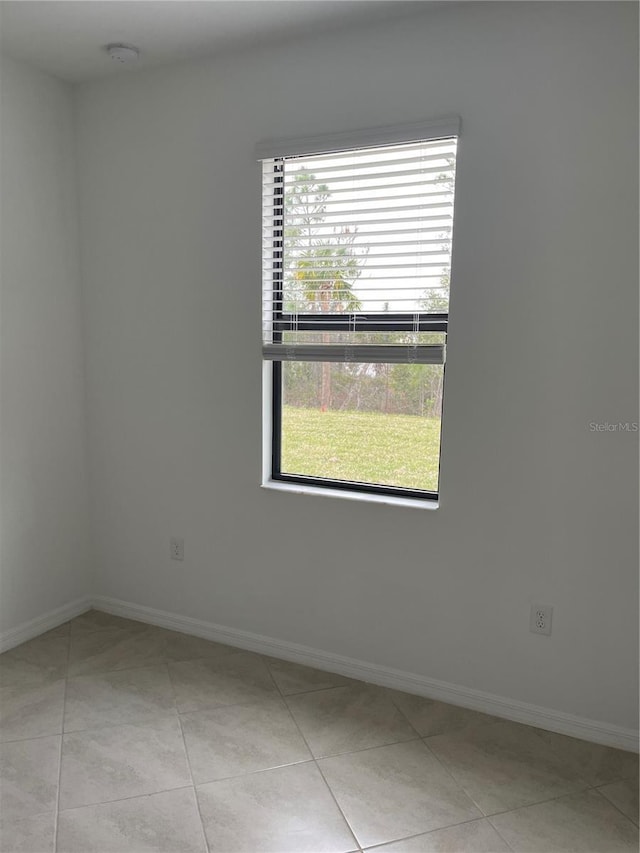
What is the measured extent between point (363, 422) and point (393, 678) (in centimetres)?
108

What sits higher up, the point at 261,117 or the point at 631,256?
the point at 261,117

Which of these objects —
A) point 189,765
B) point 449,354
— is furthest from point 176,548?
point 449,354

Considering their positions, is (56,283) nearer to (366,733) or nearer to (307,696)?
(307,696)

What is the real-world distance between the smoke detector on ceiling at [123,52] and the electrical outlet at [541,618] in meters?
2.73

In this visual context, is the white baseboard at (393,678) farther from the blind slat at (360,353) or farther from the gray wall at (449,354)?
the blind slat at (360,353)

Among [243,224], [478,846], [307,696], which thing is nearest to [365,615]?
[307,696]

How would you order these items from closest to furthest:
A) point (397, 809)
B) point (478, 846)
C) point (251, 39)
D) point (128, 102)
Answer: point (478, 846) → point (397, 809) → point (251, 39) → point (128, 102)

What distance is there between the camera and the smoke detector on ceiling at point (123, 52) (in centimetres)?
252

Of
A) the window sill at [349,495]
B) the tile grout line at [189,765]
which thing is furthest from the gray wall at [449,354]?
the tile grout line at [189,765]

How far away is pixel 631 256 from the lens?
2.04 m

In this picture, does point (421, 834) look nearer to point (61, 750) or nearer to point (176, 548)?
point (61, 750)

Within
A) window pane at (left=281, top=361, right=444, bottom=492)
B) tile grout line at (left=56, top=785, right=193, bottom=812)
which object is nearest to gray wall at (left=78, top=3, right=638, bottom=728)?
window pane at (left=281, top=361, right=444, bottom=492)

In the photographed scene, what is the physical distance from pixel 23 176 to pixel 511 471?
8.07 ft

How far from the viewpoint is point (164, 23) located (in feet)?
7.66
